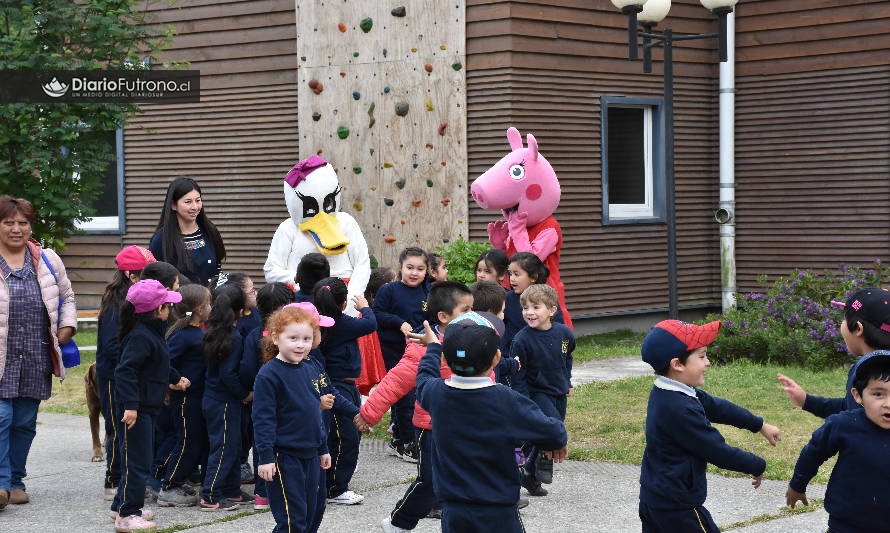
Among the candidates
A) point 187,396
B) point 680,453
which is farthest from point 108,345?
point 680,453

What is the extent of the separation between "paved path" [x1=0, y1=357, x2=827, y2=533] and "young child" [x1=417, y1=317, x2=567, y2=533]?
1930 mm

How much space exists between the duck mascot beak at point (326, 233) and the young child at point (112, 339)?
5.95ft

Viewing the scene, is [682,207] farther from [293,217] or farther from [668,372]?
[668,372]

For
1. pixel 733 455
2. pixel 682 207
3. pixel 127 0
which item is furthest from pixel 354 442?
pixel 682 207

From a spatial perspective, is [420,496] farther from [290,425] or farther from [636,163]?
[636,163]

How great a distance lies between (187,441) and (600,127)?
7.85 meters

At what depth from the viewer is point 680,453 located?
5.06 metres

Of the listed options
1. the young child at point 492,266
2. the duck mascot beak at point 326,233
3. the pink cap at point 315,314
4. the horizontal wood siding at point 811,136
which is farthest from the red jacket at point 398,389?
the horizontal wood siding at point 811,136

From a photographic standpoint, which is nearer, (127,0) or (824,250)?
(127,0)

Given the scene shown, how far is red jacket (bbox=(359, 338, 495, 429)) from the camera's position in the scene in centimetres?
626

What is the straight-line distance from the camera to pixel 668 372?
5.13 meters

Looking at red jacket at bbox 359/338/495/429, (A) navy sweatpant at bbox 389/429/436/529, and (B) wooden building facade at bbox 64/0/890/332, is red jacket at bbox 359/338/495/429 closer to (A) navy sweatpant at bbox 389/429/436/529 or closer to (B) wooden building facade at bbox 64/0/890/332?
(A) navy sweatpant at bbox 389/429/436/529

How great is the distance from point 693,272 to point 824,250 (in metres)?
1.60

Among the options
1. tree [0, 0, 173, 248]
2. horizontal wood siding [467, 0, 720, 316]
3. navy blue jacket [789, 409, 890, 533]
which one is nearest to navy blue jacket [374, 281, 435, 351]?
navy blue jacket [789, 409, 890, 533]
